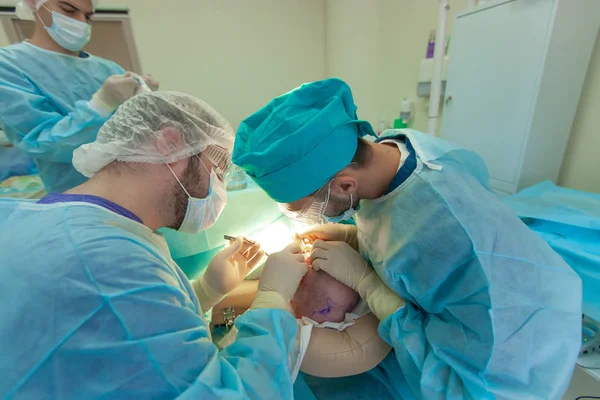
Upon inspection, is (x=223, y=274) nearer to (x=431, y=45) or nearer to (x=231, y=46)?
(x=431, y=45)

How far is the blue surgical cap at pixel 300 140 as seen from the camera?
2.78 feet

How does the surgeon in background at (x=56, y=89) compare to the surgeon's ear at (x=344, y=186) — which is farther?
the surgeon in background at (x=56, y=89)

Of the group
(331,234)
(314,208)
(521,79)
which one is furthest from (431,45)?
(314,208)

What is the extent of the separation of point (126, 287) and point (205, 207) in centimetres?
41

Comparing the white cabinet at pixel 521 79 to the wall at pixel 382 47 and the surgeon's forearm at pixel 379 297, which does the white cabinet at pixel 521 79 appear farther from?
the surgeon's forearm at pixel 379 297

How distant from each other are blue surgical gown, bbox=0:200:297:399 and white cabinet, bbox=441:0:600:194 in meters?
1.63

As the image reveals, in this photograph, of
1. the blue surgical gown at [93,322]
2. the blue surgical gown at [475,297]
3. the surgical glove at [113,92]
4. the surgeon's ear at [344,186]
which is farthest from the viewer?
the surgical glove at [113,92]

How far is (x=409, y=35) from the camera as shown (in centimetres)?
218

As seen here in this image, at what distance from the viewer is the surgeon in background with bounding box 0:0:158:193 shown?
1.19 m

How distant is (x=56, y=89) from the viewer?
4.41 feet

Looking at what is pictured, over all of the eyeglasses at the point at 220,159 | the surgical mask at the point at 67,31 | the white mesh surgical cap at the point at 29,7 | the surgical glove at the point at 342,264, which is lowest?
the surgical glove at the point at 342,264

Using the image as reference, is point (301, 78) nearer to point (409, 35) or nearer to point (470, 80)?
point (409, 35)

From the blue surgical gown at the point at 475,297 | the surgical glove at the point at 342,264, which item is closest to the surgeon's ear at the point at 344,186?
the blue surgical gown at the point at 475,297

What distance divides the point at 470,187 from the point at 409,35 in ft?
5.99
